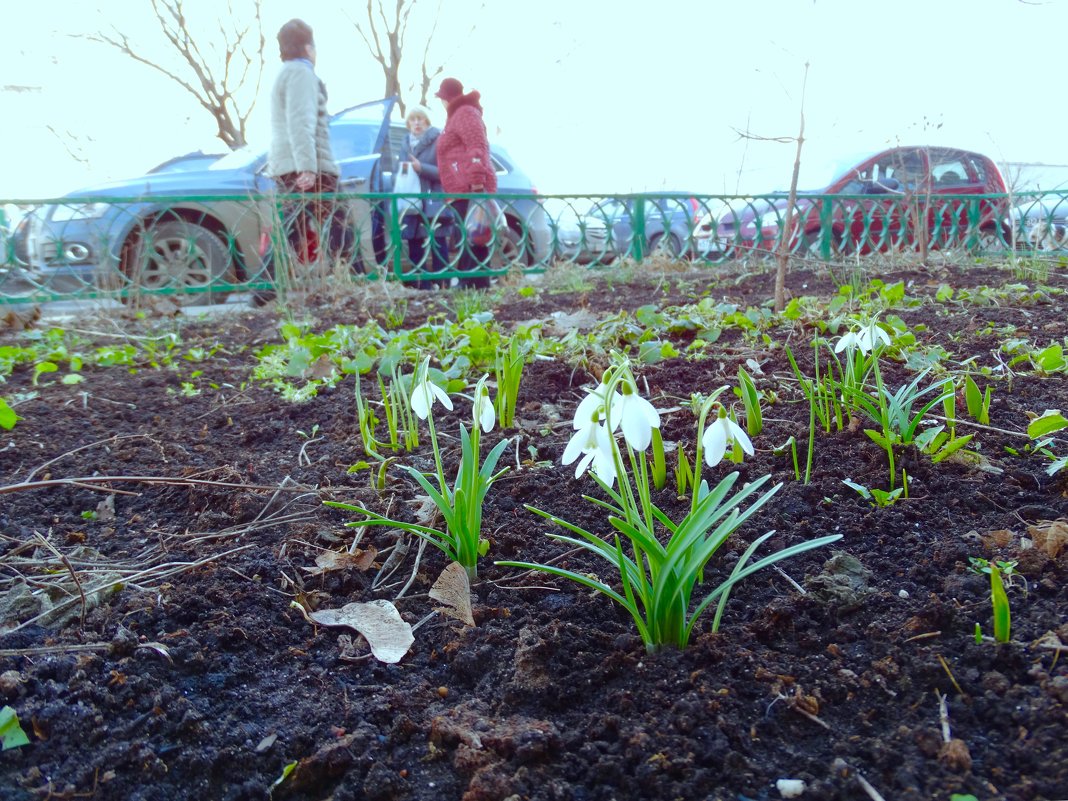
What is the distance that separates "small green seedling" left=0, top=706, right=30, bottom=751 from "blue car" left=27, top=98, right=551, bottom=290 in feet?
15.4

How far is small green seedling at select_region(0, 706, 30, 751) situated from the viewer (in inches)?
45.1

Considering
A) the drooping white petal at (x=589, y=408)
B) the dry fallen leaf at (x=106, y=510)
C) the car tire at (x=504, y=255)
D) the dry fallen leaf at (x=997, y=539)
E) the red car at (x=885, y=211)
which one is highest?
the red car at (x=885, y=211)

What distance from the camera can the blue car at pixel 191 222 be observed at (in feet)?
19.6

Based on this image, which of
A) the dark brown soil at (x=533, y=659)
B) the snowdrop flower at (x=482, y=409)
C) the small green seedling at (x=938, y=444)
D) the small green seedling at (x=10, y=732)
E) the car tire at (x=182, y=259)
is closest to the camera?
the dark brown soil at (x=533, y=659)

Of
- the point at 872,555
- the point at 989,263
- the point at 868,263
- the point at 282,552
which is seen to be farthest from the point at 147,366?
the point at 989,263

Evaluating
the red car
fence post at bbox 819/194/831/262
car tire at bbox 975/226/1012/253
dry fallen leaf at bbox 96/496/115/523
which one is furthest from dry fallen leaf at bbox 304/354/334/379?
car tire at bbox 975/226/1012/253

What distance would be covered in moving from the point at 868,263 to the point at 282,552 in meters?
5.77

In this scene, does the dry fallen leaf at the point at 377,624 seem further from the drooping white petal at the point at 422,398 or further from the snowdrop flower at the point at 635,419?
the snowdrop flower at the point at 635,419

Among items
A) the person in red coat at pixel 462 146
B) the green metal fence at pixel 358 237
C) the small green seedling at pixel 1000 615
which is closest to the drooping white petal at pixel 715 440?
the small green seedling at pixel 1000 615

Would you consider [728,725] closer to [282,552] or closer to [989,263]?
[282,552]

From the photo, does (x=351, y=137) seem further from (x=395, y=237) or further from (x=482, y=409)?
(x=482, y=409)

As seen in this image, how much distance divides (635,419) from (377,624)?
2.12ft

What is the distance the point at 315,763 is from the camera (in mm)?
1088

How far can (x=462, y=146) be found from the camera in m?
6.99
